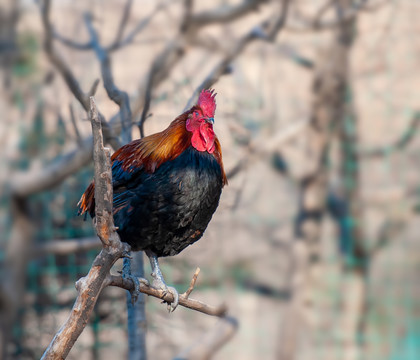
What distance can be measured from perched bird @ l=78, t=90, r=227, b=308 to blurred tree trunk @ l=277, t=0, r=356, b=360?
7.84 ft

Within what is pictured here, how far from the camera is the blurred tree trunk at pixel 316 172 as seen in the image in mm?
3709

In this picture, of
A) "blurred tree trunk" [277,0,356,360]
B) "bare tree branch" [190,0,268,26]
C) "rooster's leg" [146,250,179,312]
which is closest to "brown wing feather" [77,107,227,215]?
"rooster's leg" [146,250,179,312]

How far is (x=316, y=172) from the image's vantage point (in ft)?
12.4

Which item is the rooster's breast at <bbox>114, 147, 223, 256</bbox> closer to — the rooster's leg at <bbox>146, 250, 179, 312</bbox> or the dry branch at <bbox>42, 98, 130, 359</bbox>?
the rooster's leg at <bbox>146, 250, 179, 312</bbox>

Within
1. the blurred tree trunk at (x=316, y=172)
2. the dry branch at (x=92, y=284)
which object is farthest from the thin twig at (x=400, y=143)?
the dry branch at (x=92, y=284)

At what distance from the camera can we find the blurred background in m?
3.40

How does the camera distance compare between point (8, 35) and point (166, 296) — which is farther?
point (8, 35)

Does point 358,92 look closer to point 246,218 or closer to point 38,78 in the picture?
point 246,218

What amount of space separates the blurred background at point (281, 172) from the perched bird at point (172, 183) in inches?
67.4

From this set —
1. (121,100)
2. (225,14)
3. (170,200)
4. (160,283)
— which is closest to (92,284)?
(170,200)

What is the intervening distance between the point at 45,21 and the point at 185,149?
1.58 m

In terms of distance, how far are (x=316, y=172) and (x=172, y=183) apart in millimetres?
2506

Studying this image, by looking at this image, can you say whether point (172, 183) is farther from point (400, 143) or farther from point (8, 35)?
point (8, 35)

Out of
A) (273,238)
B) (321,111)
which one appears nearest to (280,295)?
(273,238)
